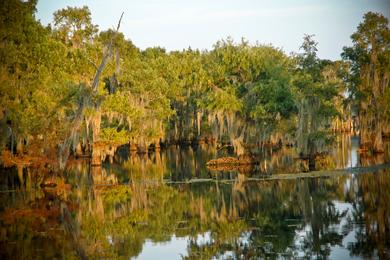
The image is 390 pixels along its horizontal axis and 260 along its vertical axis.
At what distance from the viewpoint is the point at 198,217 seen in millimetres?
22594

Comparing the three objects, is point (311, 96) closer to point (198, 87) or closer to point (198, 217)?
→ point (198, 87)

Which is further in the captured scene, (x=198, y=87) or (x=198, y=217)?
(x=198, y=87)

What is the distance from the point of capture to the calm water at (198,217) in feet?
54.4

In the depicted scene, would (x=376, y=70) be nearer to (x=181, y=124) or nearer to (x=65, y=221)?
(x=65, y=221)

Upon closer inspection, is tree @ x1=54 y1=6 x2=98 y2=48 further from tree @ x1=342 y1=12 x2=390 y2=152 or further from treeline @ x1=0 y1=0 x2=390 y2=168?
tree @ x1=342 y1=12 x2=390 y2=152

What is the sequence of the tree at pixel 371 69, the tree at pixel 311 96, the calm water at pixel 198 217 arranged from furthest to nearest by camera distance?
the tree at pixel 371 69, the tree at pixel 311 96, the calm water at pixel 198 217

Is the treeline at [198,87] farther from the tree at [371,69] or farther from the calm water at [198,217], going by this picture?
the calm water at [198,217]

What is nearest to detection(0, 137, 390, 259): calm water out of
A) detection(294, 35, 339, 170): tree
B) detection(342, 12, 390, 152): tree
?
detection(294, 35, 339, 170): tree

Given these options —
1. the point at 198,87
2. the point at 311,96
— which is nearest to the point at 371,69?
the point at 311,96

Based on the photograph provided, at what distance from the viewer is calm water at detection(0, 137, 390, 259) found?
16.6 m

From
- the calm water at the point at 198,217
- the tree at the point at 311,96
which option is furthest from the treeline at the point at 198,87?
the calm water at the point at 198,217

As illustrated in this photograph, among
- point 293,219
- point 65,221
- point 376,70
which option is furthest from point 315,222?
point 376,70

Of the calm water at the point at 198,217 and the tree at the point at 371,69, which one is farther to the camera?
the tree at the point at 371,69

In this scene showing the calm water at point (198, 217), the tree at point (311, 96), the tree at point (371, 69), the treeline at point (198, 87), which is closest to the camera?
the calm water at point (198, 217)
